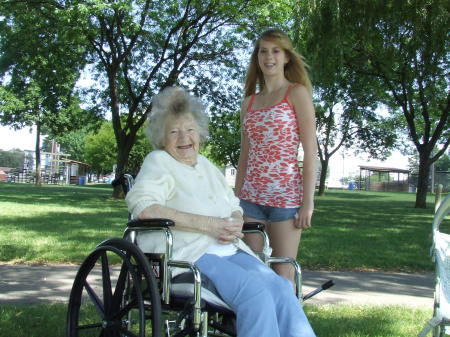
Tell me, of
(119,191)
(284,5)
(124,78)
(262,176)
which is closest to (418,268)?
(262,176)

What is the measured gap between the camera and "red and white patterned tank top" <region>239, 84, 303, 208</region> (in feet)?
9.78

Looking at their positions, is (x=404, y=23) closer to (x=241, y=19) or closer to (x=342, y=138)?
(x=241, y=19)

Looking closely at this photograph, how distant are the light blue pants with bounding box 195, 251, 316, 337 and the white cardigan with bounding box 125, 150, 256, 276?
12 centimetres

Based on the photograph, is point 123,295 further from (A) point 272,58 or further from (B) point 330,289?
(B) point 330,289

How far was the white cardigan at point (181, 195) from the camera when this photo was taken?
2.68 m

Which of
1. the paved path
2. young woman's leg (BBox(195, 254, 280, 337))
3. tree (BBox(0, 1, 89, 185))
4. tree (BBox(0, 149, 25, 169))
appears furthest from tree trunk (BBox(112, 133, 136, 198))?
tree (BBox(0, 149, 25, 169))

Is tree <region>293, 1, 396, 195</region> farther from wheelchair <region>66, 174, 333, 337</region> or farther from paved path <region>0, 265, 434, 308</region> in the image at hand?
wheelchair <region>66, 174, 333, 337</region>

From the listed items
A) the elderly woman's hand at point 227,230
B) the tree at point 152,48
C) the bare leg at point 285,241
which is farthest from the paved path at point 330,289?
the tree at point 152,48

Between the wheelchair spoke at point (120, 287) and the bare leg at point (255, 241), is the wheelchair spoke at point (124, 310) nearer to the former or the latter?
the wheelchair spoke at point (120, 287)

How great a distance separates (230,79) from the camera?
2100 centimetres

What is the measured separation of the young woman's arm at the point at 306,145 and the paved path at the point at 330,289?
1.99 metres

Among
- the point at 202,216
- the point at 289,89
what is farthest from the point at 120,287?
the point at 289,89

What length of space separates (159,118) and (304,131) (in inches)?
30.2

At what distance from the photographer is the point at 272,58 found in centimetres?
307
